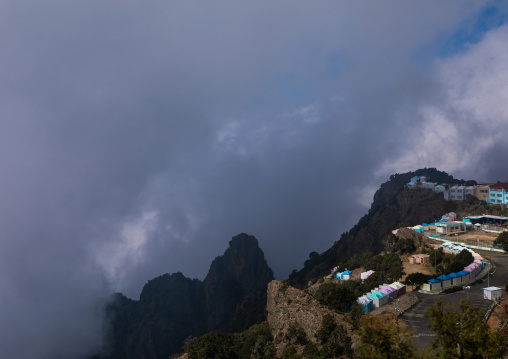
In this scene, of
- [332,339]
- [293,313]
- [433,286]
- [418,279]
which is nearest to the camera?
[332,339]

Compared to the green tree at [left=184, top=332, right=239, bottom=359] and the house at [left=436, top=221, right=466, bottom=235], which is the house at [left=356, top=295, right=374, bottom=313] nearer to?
the green tree at [left=184, top=332, right=239, bottom=359]

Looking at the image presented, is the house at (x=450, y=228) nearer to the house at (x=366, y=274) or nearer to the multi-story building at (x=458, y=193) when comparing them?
the house at (x=366, y=274)

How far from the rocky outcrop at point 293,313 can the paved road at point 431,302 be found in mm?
6935

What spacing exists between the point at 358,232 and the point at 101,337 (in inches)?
4737

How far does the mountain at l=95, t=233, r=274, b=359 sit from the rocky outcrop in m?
89.9

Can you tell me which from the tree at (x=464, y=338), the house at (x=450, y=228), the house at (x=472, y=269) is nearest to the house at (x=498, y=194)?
the house at (x=450, y=228)

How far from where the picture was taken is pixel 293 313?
1336 inches

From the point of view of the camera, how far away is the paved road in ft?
98.6

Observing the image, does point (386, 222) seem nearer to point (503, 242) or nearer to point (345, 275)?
point (503, 242)

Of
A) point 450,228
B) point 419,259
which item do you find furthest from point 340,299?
point 450,228

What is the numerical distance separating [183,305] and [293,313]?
135 meters

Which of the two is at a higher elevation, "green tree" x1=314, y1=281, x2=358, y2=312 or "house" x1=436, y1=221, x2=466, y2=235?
"house" x1=436, y1=221, x2=466, y2=235

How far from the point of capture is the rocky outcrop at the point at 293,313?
102 feet

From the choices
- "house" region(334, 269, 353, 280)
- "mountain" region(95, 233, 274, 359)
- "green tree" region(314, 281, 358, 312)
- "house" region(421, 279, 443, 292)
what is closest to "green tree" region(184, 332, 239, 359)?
"green tree" region(314, 281, 358, 312)
